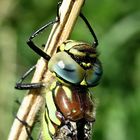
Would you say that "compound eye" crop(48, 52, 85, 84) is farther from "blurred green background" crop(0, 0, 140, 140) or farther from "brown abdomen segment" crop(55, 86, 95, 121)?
"blurred green background" crop(0, 0, 140, 140)

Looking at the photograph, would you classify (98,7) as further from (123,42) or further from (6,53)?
(6,53)

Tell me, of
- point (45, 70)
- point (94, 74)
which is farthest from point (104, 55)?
point (45, 70)

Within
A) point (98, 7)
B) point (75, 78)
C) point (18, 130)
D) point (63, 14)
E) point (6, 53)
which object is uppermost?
point (98, 7)

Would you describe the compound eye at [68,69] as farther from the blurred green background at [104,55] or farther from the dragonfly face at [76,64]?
the blurred green background at [104,55]

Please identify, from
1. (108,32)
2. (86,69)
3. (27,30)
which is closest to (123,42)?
(108,32)

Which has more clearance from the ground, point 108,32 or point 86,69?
point 108,32

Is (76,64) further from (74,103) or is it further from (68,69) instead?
(74,103)

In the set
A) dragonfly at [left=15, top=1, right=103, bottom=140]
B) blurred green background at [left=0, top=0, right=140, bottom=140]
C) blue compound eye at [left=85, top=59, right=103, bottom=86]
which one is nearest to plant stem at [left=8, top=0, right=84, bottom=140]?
dragonfly at [left=15, top=1, right=103, bottom=140]
